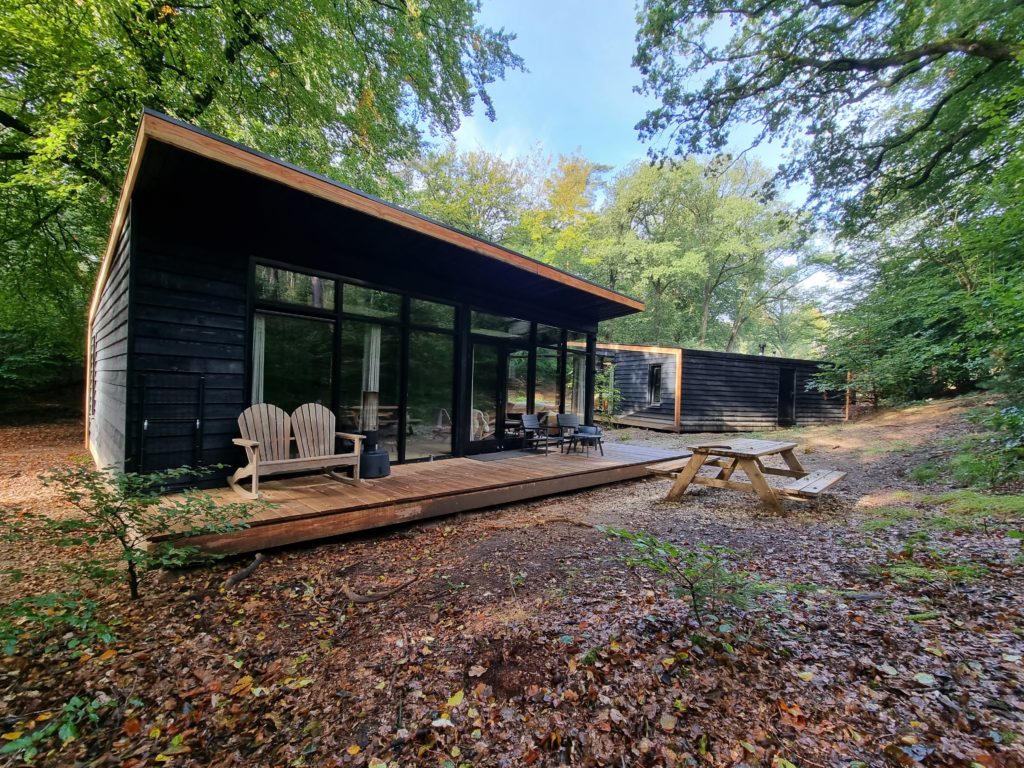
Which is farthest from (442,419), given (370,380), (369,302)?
(369,302)

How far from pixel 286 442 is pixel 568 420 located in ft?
14.8

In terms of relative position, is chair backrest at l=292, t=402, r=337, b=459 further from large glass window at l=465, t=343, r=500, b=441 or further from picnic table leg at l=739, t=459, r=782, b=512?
picnic table leg at l=739, t=459, r=782, b=512

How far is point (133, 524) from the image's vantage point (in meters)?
2.73

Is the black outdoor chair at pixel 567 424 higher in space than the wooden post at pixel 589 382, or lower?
lower

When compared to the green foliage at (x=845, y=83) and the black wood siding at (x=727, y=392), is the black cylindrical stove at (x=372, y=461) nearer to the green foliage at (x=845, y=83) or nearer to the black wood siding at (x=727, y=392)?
the green foliage at (x=845, y=83)

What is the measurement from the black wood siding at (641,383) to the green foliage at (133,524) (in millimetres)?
11819

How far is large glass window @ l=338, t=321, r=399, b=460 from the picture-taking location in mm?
4688

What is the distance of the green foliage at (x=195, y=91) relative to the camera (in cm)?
596

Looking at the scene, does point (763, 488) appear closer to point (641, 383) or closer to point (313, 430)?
point (313, 430)

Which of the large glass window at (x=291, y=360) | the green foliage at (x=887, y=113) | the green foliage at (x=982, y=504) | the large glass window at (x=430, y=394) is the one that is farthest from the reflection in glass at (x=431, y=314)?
the green foliage at (x=887, y=113)

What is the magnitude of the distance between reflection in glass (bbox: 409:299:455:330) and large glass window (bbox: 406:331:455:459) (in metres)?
0.14

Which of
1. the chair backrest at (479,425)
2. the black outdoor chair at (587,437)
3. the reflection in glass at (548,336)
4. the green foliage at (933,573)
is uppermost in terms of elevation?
the reflection in glass at (548,336)

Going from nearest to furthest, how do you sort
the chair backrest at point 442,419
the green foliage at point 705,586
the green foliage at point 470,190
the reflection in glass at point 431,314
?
1. the green foliage at point 705,586
2. the reflection in glass at point 431,314
3. the chair backrest at point 442,419
4. the green foliage at point 470,190

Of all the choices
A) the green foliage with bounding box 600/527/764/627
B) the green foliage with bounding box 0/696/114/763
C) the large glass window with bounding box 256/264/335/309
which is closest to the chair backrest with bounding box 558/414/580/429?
the large glass window with bounding box 256/264/335/309
